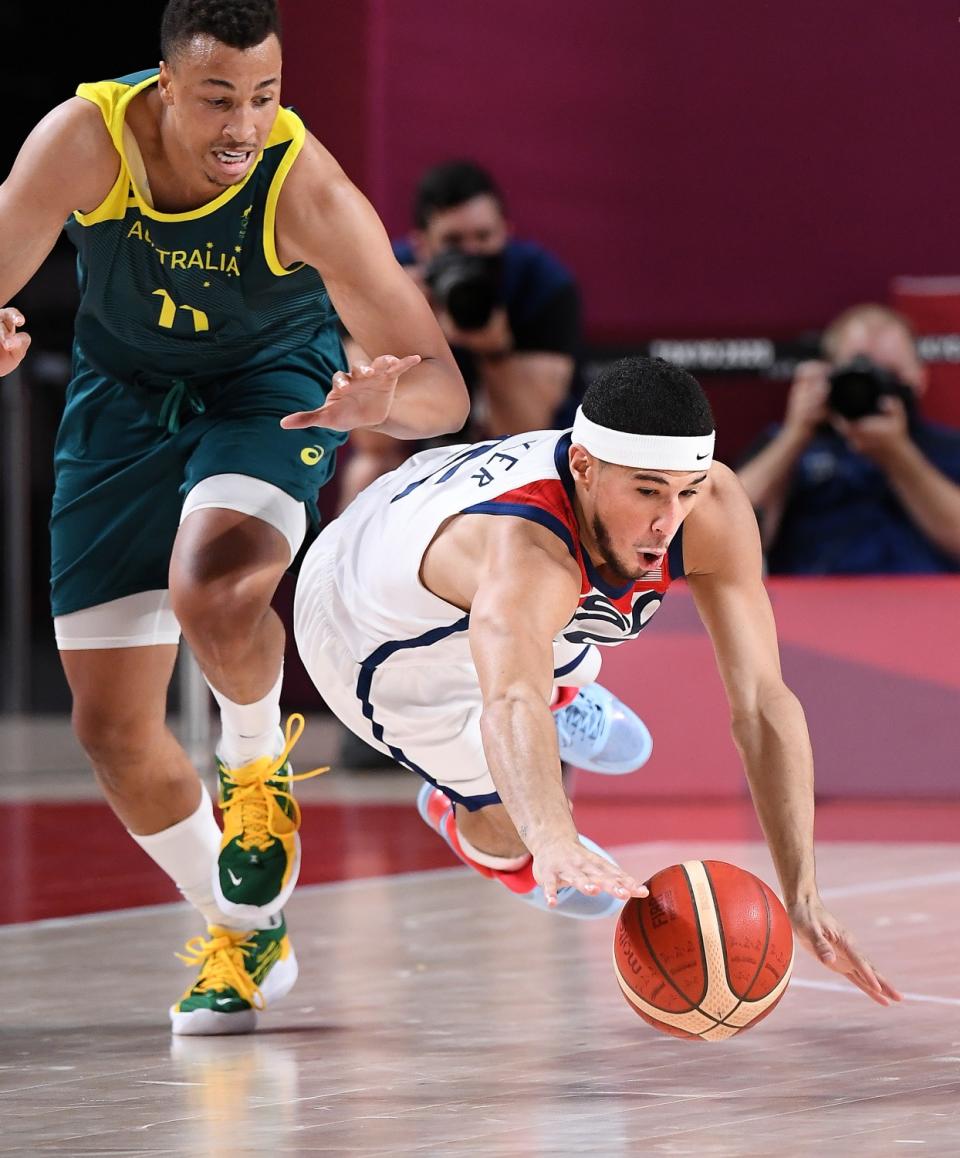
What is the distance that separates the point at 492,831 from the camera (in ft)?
15.1

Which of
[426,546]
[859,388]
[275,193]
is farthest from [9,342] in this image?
[859,388]

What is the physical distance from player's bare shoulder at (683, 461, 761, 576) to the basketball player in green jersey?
0.57 meters

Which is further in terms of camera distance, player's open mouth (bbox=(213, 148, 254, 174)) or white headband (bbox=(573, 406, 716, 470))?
player's open mouth (bbox=(213, 148, 254, 174))

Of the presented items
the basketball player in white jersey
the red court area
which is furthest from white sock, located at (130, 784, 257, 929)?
the red court area

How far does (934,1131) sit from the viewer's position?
3254 millimetres

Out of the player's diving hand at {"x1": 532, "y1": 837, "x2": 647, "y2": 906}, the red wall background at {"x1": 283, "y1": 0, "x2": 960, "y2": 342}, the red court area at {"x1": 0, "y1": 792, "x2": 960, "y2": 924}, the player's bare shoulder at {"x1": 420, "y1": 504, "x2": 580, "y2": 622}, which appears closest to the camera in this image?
the player's diving hand at {"x1": 532, "y1": 837, "x2": 647, "y2": 906}

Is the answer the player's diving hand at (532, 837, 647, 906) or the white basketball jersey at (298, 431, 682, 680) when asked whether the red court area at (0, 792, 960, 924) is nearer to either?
the white basketball jersey at (298, 431, 682, 680)

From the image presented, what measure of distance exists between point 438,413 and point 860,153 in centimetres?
663

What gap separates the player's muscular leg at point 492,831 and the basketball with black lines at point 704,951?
107 centimetres

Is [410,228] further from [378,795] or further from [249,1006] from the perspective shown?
[249,1006]

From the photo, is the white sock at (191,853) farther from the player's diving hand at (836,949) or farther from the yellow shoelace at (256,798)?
the player's diving hand at (836,949)

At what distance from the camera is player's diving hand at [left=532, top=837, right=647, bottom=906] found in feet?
9.84

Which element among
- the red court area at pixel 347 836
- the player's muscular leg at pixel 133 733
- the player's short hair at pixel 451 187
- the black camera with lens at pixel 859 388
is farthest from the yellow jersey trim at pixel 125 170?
the black camera with lens at pixel 859 388

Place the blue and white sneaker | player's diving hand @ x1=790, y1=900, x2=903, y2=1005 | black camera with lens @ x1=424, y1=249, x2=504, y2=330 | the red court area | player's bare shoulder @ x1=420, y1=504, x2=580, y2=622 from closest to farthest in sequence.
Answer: player's diving hand @ x1=790, y1=900, x2=903, y2=1005 → player's bare shoulder @ x1=420, y1=504, x2=580, y2=622 → the blue and white sneaker → the red court area → black camera with lens @ x1=424, y1=249, x2=504, y2=330
